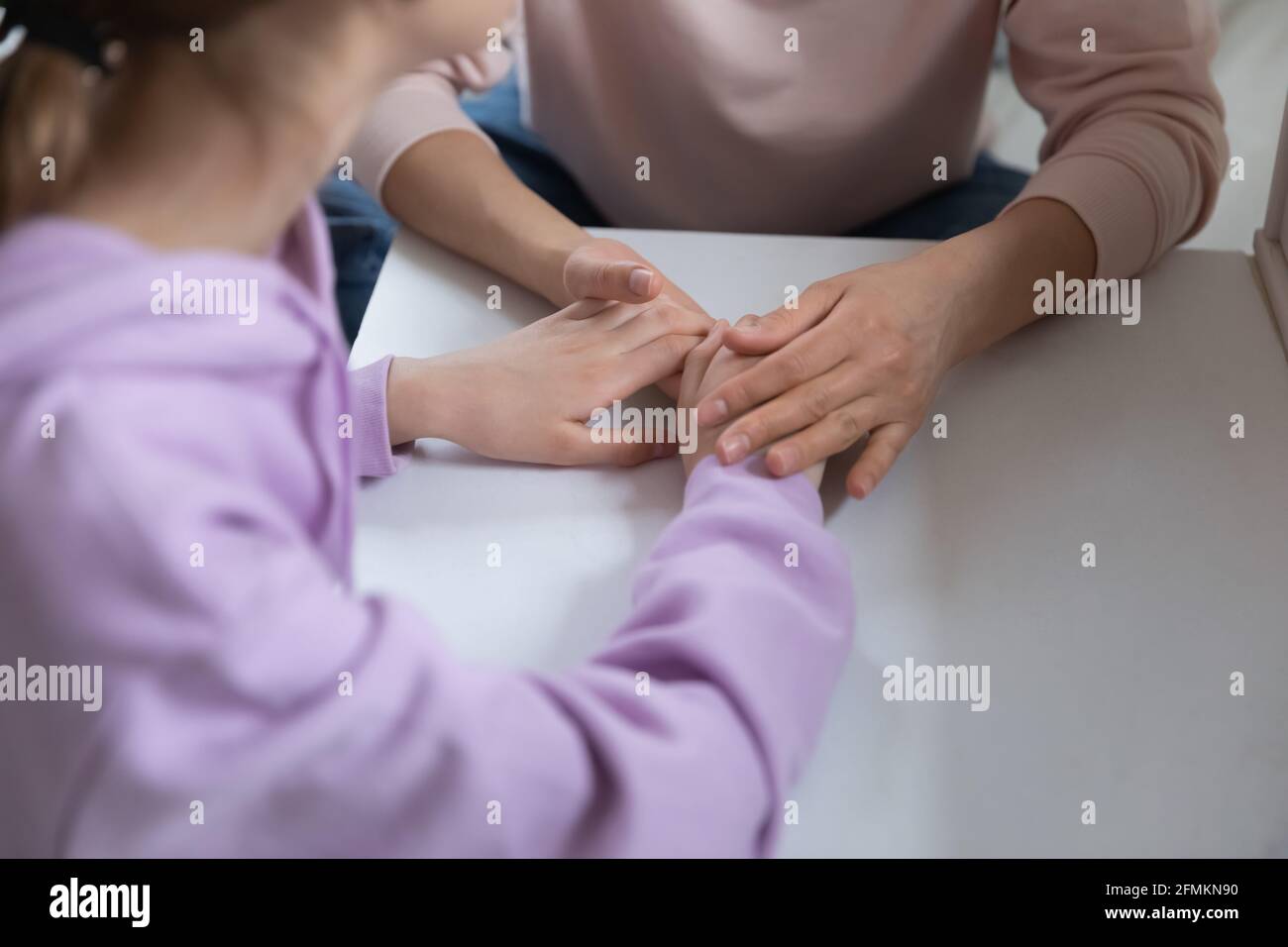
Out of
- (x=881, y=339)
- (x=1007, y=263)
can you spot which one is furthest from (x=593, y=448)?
(x=1007, y=263)

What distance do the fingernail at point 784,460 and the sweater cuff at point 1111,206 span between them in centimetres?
28

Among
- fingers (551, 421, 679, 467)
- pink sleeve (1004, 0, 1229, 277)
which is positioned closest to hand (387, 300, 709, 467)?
fingers (551, 421, 679, 467)

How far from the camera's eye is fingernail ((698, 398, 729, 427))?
606 mm

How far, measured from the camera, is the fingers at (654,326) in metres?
0.66

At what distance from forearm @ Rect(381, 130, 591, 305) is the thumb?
39 mm

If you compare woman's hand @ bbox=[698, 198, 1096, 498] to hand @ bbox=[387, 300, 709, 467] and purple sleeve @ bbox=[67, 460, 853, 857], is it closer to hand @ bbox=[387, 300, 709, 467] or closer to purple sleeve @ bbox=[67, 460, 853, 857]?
hand @ bbox=[387, 300, 709, 467]

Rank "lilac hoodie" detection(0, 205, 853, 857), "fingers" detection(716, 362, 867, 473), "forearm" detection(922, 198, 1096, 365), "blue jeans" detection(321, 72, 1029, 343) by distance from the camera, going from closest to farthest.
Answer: "lilac hoodie" detection(0, 205, 853, 857) < "fingers" detection(716, 362, 867, 473) < "forearm" detection(922, 198, 1096, 365) < "blue jeans" detection(321, 72, 1029, 343)

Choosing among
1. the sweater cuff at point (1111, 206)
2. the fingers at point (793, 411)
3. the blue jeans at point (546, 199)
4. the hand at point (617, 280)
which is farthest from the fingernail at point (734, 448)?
the blue jeans at point (546, 199)

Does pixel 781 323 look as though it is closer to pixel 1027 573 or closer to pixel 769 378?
pixel 769 378

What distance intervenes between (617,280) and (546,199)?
0.35 meters

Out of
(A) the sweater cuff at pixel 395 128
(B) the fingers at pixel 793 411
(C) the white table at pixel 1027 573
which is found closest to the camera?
(C) the white table at pixel 1027 573

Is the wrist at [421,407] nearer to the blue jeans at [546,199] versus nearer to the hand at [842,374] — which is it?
the hand at [842,374]
